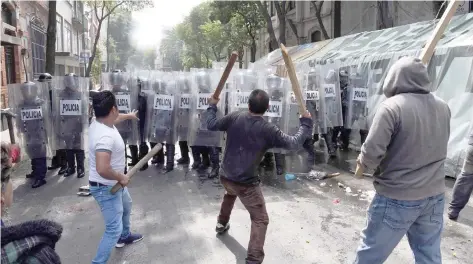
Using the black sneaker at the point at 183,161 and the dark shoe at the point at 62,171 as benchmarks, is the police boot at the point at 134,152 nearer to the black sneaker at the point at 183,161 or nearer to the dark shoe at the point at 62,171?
the black sneaker at the point at 183,161

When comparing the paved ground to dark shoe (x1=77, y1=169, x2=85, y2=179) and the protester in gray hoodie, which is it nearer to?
dark shoe (x1=77, y1=169, x2=85, y2=179)

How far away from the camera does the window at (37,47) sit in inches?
767

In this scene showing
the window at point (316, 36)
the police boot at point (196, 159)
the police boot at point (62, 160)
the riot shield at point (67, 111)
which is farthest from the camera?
the window at point (316, 36)

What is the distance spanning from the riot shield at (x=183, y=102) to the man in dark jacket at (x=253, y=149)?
346cm

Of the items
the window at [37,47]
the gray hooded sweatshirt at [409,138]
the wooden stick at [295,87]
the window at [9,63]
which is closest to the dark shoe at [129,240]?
the wooden stick at [295,87]

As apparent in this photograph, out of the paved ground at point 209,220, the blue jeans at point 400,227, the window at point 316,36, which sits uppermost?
the window at point 316,36

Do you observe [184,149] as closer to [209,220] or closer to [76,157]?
[76,157]

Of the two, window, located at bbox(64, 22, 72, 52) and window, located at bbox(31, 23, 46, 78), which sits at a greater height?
window, located at bbox(64, 22, 72, 52)

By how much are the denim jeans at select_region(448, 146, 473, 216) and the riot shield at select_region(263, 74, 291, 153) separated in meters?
2.91

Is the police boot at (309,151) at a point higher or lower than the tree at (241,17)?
lower

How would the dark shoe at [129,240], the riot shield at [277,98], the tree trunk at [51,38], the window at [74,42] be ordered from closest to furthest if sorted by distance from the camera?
the dark shoe at [129,240] → the riot shield at [277,98] → the tree trunk at [51,38] → the window at [74,42]

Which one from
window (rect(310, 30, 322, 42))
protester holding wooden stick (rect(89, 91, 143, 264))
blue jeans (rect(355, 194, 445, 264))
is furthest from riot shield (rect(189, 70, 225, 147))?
window (rect(310, 30, 322, 42))

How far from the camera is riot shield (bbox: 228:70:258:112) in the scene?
6.64 metres

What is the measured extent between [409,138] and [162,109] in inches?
198
